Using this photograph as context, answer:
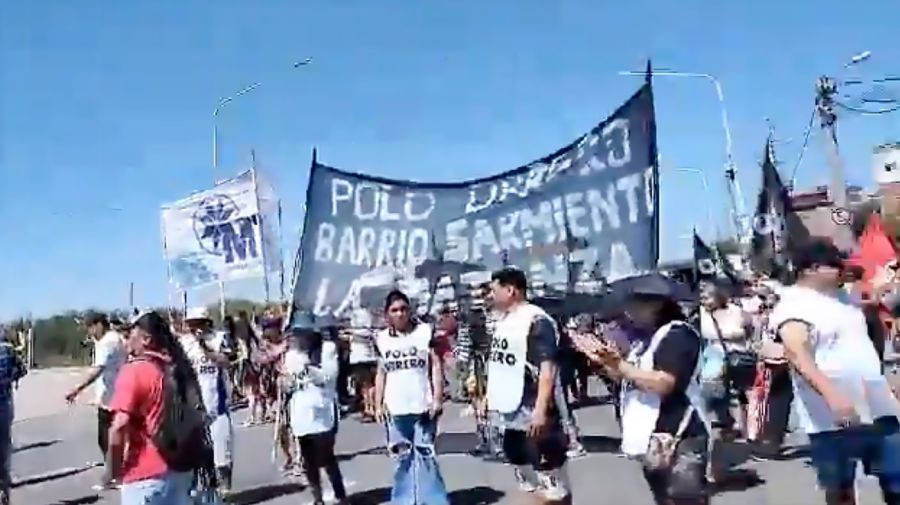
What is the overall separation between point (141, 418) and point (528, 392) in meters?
2.23

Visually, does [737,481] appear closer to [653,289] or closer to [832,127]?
[653,289]

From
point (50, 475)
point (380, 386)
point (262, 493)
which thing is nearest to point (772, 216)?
point (262, 493)

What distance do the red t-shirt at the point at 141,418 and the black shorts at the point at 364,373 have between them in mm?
12904

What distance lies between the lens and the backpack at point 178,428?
6.23 metres

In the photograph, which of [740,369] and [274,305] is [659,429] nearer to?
[740,369]

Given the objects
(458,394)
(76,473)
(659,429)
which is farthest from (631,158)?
(458,394)

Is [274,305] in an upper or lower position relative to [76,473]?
upper

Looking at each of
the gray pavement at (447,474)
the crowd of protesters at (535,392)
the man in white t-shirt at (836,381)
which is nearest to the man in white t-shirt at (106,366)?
the gray pavement at (447,474)

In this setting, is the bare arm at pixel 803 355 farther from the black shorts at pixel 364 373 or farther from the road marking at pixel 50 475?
the black shorts at pixel 364 373

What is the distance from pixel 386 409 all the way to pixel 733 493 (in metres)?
2.78

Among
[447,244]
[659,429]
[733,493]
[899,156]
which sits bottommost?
[733,493]

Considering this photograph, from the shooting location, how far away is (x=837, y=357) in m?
6.50

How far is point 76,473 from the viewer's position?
1473cm

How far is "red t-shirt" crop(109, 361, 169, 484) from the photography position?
620cm
